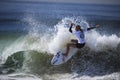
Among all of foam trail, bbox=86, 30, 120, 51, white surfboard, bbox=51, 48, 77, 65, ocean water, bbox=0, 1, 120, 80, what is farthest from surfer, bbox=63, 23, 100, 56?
foam trail, bbox=86, 30, 120, 51

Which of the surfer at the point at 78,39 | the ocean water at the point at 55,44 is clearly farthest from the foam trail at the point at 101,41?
the surfer at the point at 78,39

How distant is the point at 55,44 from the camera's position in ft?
20.3

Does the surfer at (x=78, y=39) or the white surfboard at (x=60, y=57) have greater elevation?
the surfer at (x=78, y=39)

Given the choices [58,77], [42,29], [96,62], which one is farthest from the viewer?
[42,29]

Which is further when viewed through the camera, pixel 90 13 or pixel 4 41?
pixel 90 13

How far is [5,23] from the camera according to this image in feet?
25.5

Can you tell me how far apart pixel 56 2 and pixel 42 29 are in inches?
27.5

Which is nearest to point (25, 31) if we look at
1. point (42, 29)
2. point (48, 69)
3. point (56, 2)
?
point (42, 29)

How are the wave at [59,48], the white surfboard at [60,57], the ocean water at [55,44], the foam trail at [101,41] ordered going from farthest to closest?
1. the foam trail at [101,41]
2. the white surfboard at [60,57]
3. the wave at [59,48]
4. the ocean water at [55,44]

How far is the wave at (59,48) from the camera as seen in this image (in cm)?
580

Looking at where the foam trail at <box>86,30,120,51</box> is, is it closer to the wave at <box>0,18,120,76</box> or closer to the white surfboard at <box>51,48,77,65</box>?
the wave at <box>0,18,120,76</box>

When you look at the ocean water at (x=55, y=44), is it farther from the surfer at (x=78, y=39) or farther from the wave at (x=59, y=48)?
the surfer at (x=78, y=39)

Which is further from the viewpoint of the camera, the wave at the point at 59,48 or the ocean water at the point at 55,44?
the wave at the point at 59,48

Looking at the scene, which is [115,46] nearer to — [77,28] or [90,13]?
[77,28]
